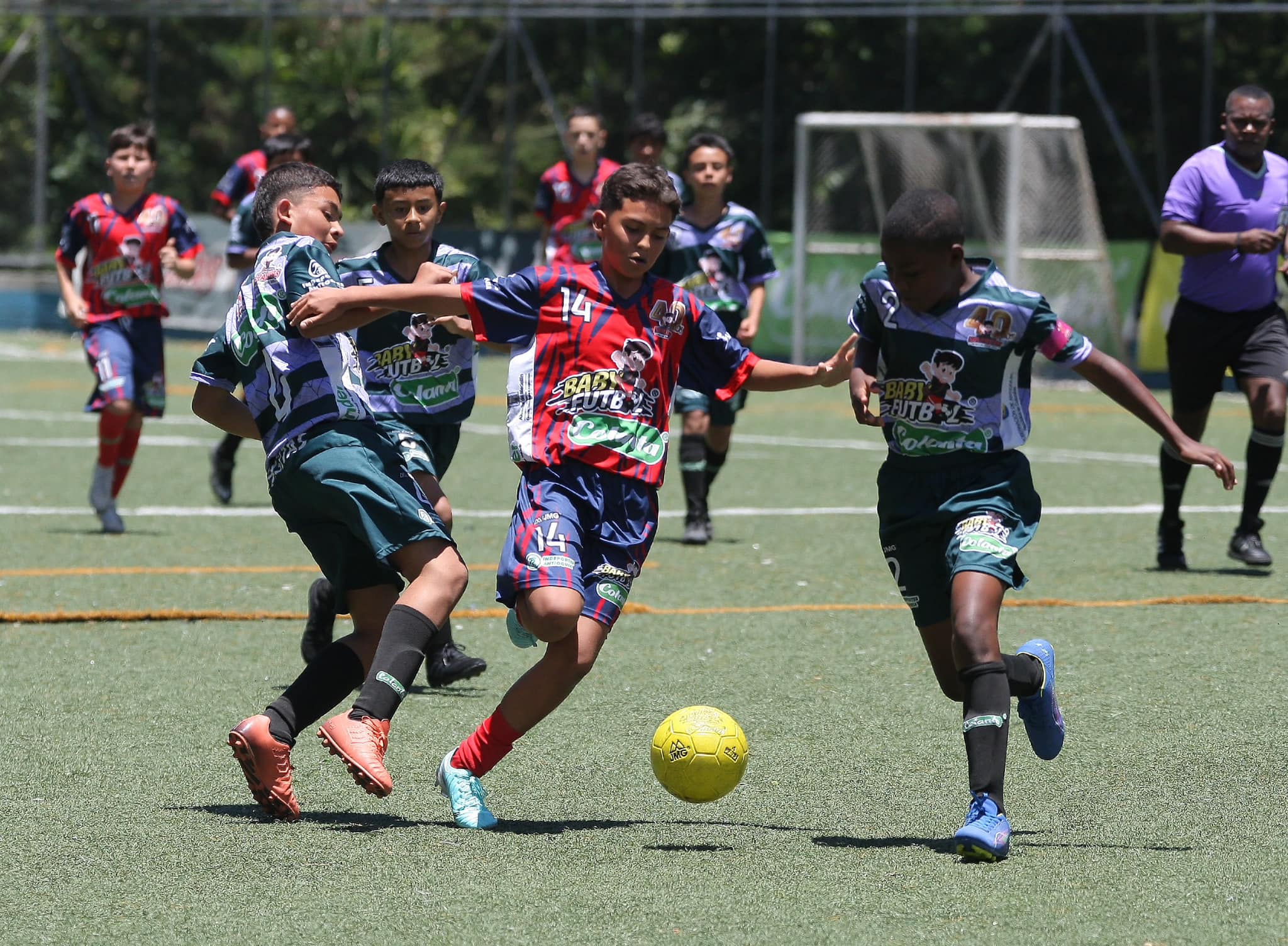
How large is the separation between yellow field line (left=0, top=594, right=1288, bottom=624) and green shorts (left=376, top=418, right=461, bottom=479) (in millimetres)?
1459

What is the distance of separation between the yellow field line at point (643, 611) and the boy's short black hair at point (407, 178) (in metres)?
2.41

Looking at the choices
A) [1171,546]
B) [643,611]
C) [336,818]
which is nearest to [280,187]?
[336,818]

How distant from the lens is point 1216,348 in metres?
9.38

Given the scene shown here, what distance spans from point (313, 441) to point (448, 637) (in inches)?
69.8

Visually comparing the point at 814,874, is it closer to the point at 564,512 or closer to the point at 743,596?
the point at 564,512

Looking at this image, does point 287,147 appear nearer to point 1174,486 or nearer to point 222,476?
point 222,476

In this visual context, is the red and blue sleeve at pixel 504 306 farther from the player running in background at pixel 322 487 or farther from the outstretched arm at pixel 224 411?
the outstretched arm at pixel 224 411

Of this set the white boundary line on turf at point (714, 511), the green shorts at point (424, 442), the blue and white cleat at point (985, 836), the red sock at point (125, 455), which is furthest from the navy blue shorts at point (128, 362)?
the blue and white cleat at point (985, 836)

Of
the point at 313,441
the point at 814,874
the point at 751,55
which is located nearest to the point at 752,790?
the point at 814,874

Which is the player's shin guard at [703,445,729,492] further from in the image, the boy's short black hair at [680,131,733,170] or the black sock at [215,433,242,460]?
the black sock at [215,433,242,460]

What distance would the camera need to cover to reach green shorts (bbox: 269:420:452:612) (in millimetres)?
5199

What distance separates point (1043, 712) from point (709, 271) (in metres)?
6.01

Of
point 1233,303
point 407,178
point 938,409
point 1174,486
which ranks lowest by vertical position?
point 1174,486

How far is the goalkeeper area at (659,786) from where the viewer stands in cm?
420
